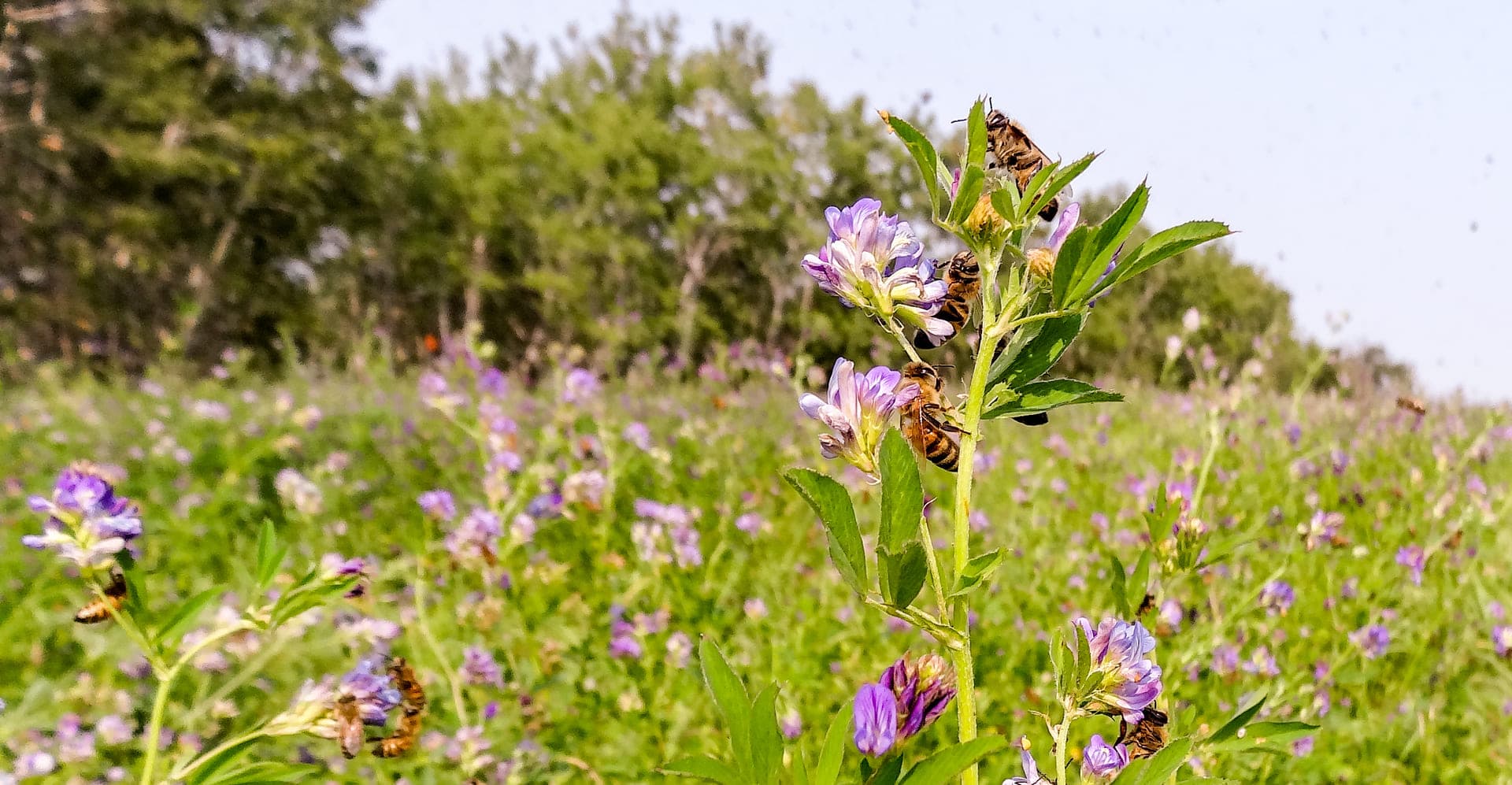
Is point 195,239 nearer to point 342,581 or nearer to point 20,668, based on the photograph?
point 20,668

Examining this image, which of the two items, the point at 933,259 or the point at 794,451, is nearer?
the point at 933,259

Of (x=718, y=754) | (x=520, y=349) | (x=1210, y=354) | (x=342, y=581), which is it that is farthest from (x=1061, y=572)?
(x=520, y=349)

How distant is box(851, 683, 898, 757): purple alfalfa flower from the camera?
1.93ft

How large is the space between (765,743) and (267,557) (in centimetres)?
73

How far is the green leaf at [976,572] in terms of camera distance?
562 millimetres

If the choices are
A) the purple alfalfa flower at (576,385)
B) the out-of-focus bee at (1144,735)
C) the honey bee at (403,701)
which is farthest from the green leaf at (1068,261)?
the purple alfalfa flower at (576,385)

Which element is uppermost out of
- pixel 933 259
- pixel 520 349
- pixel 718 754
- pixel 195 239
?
pixel 933 259

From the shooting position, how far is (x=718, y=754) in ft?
6.89

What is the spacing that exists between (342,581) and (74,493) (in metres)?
0.28

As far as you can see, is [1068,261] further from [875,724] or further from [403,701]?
[403,701]

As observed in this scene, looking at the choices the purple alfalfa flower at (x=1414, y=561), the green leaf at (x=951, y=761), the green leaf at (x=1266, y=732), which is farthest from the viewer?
the purple alfalfa flower at (x=1414, y=561)

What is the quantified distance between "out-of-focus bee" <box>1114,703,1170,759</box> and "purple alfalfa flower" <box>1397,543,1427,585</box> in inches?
85.7

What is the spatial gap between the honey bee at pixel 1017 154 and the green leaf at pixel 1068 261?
0.12 metres

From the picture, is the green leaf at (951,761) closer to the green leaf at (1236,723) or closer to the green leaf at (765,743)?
the green leaf at (765,743)
